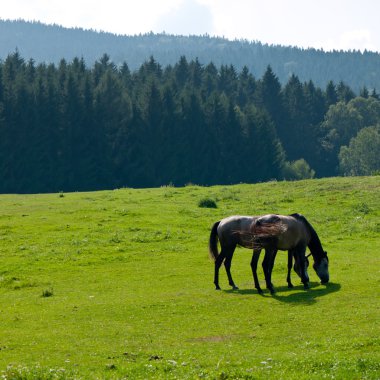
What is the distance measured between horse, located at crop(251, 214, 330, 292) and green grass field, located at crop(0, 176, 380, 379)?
0.70m

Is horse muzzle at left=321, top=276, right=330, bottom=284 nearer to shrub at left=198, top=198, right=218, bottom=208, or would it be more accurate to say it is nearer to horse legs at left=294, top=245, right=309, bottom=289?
horse legs at left=294, top=245, right=309, bottom=289

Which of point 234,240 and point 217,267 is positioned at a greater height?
point 234,240

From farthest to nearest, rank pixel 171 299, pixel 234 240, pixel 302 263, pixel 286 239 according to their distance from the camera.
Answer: pixel 234 240, pixel 302 263, pixel 286 239, pixel 171 299

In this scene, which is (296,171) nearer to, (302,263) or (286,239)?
(302,263)

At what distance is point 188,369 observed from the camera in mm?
17062

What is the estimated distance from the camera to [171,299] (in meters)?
26.1

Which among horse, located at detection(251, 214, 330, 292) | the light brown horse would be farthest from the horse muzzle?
the light brown horse

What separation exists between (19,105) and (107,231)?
69.8 metres

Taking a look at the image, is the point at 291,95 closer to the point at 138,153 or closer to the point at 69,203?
the point at 138,153

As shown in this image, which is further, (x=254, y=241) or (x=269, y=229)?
(x=254, y=241)

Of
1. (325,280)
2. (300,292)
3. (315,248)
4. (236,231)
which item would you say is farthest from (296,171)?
(300,292)

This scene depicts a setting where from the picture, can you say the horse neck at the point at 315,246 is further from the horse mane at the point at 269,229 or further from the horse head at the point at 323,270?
the horse mane at the point at 269,229

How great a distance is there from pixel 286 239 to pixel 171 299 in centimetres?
476

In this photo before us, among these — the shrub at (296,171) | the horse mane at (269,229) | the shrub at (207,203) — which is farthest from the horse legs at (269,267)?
the shrub at (296,171)
